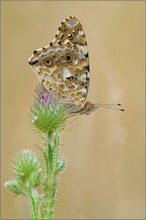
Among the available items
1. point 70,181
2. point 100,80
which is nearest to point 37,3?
point 100,80

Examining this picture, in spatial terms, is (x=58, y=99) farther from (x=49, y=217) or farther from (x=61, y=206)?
(x=61, y=206)

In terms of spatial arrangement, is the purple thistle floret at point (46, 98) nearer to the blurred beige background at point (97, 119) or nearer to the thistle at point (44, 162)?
the thistle at point (44, 162)

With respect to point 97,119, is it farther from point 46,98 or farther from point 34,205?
point 34,205

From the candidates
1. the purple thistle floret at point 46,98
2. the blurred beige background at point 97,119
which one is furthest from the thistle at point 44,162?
the blurred beige background at point 97,119

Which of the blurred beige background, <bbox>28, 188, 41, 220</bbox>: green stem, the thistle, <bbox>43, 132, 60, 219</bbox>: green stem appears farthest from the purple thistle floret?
the blurred beige background

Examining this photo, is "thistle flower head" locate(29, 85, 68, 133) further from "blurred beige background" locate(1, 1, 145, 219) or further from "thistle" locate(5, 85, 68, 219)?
"blurred beige background" locate(1, 1, 145, 219)

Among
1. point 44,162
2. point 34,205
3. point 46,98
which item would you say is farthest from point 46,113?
point 34,205
